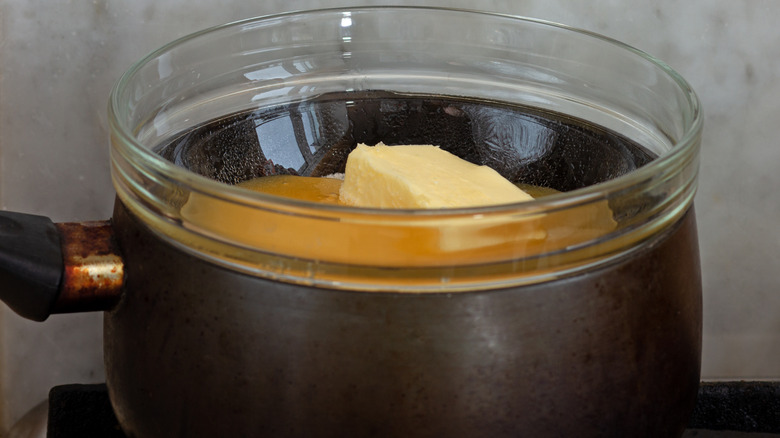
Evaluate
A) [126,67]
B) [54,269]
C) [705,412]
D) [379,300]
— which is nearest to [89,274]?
[54,269]

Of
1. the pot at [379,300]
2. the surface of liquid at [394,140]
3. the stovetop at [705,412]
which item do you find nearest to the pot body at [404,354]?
the pot at [379,300]

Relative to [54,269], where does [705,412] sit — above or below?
below

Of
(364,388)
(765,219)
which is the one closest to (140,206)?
(364,388)

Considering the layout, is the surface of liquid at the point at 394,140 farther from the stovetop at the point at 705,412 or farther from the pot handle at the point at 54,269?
the stovetop at the point at 705,412

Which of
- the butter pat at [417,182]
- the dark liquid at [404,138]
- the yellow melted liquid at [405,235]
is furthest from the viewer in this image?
the dark liquid at [404,138]

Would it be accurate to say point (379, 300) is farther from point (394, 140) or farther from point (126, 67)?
point (126, 67)

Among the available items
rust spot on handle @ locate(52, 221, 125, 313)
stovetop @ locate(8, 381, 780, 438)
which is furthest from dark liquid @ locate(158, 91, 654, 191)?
stovetop @ locate(8, 381, 780, 438)

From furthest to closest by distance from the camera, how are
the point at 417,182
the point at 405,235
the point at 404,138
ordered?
the point at 404,138
the point at 417,182
the point at 405,235
